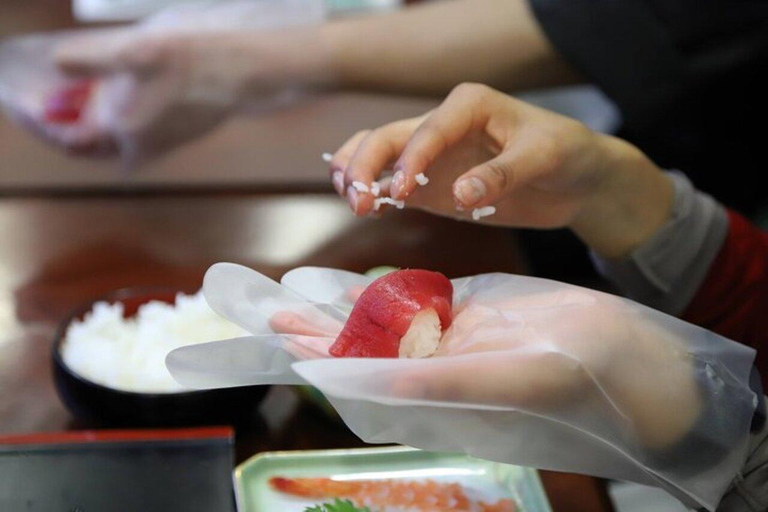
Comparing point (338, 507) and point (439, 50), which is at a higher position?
point (439, 50)

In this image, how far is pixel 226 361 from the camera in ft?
2.24

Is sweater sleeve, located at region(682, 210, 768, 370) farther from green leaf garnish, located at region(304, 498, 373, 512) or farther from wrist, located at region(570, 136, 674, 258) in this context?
green leaf garnish, located at region(304, 498, 373, 512)

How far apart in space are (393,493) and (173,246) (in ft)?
2.11

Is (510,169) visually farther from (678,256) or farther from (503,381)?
(678,256)

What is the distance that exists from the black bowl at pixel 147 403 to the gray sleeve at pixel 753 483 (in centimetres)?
48

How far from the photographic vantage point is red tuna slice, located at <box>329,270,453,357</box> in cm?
69

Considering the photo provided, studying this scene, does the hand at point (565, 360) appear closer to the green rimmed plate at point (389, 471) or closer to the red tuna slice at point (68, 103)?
the green rimmed plate at point (389, 471)

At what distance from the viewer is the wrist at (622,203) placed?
1038mm

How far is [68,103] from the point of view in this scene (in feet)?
4.90

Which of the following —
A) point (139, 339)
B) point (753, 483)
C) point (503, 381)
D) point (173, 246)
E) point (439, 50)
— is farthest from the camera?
point (439, 50)

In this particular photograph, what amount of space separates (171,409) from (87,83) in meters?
0.85

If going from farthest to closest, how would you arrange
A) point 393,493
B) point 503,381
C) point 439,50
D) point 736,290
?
1. point 439,50
2. point 736,290
3. point 393,493
4. point 503,381


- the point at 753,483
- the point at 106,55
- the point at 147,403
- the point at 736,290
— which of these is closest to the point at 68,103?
the point at 106,55

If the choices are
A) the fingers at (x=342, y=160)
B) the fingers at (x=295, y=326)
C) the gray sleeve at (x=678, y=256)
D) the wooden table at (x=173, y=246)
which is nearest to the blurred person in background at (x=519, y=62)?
the wooden table at (x=173, y=246)
